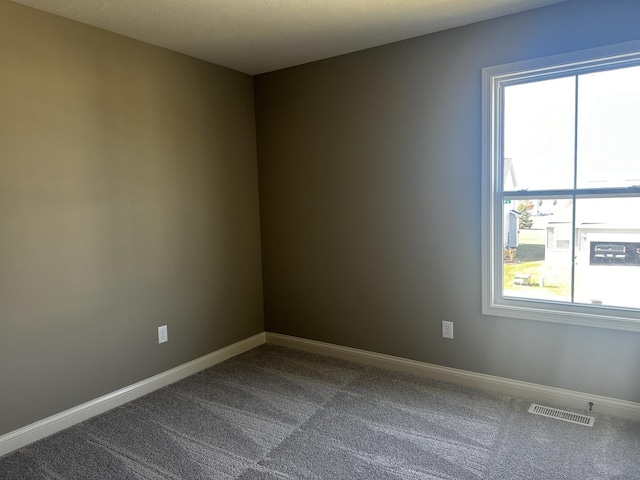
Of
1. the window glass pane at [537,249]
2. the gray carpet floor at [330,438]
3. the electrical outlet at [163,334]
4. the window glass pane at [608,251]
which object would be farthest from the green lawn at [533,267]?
the electrical outlet at [163,334]

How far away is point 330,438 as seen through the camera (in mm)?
2453

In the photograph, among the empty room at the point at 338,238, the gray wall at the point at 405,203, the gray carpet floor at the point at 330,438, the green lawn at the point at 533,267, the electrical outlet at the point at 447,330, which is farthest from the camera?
the electrical outlet at the point at 447,330

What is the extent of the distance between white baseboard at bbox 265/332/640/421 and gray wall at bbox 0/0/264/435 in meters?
0.72

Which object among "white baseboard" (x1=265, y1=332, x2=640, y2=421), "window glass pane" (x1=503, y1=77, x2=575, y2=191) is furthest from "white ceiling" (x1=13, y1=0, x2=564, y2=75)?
"white baseboard" (x1=265, y1=332, x2=640, y2=421)

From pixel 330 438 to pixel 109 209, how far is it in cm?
192

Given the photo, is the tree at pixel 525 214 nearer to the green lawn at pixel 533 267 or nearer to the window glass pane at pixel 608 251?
the green lawn at pixel 533 267

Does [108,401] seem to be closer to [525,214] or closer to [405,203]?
[405,203]

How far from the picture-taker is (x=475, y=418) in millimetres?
2611

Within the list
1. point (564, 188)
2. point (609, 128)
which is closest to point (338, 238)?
point (564, 188)

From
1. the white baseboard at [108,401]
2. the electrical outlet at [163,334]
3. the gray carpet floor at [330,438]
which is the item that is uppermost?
the electrical outlet at [163,334]

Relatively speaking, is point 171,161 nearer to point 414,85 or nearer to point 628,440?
point 414,85

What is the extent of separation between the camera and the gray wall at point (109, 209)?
2.45 m

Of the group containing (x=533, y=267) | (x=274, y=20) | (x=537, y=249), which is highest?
(x=274, y=20)

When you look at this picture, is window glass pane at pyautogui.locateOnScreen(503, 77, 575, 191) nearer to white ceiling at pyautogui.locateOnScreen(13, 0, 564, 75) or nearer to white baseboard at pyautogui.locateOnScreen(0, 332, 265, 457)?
white ceiling at pyautogui.locateOnScreen(13, 0, 564, 75)
